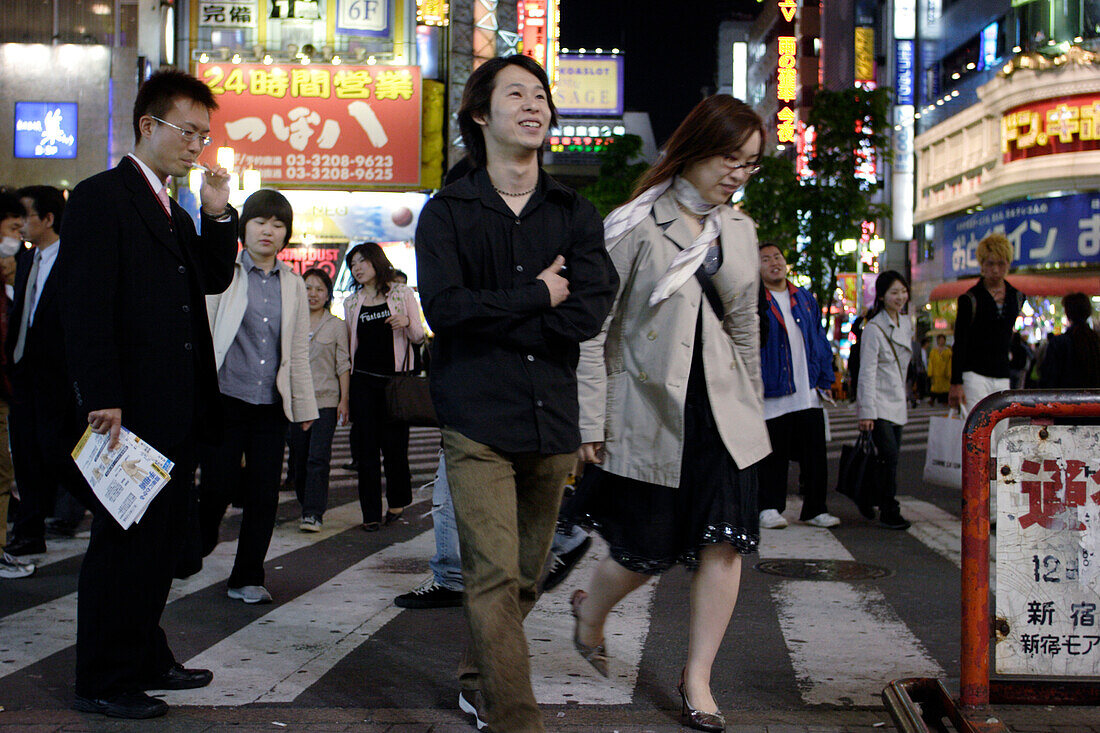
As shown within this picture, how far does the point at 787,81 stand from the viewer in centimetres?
6456

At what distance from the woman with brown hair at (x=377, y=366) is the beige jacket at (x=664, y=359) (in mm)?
4085

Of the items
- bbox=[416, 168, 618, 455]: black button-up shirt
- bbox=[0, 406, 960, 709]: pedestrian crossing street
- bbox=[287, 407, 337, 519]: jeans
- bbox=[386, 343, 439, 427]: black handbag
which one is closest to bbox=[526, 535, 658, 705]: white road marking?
bbox=[0, 406, 960, 709]: pedestrian crossing street

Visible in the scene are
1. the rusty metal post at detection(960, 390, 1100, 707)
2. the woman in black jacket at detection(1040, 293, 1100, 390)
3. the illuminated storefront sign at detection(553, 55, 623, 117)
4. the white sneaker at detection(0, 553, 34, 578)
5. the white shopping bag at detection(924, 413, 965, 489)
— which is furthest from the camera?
the illuminated storefront sign at detection(553, 55, 623, 117)

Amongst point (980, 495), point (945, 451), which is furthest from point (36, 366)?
point (945, 451)

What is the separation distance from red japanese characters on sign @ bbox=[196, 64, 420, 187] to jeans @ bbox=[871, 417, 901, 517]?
18.4 meters

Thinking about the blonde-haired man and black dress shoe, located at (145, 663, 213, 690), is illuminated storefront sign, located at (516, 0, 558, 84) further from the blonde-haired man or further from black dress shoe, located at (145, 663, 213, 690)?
black dress shoe, located at (145, 663, 213, 690)

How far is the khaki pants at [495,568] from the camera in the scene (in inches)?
121

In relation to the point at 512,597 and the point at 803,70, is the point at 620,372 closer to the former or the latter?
the point at 512,597

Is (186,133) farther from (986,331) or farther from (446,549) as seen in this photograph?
(986,331)

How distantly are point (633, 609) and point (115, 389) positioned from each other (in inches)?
103

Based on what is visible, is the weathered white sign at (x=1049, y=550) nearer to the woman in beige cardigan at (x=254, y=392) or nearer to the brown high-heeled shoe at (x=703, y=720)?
the brown high-heeled shoe at (x=703, y=720)

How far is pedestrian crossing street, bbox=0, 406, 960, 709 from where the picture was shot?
13.0ft

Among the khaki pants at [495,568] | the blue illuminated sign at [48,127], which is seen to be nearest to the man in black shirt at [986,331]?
the khaki pants at [495,568]

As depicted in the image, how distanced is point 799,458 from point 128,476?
538 cm
